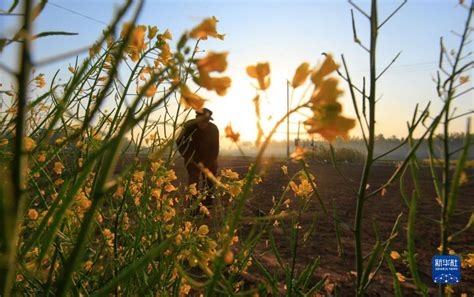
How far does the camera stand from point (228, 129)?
1.71 feet

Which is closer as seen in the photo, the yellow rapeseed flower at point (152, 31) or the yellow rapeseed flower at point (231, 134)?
the yellow rapeseed flower at point (231, 134)

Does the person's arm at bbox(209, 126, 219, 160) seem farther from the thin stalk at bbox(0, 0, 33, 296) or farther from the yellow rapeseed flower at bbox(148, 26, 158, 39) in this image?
the thin stalk at bbox(0, 0, 33, 296)

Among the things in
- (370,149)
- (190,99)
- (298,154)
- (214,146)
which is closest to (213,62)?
(190,99)

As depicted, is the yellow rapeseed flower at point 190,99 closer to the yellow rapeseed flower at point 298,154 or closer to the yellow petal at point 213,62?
the yellow petal at point 213,62

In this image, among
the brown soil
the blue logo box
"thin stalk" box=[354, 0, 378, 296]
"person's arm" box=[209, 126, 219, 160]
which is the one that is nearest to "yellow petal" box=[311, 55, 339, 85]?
"thin stalk" box=[354, 0, 378, 296]

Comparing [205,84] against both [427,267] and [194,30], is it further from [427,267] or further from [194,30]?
[427,267]

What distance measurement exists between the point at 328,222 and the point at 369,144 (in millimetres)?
4295

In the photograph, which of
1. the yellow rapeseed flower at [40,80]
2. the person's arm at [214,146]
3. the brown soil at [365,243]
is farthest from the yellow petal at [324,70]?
the person's arm at [214,146]

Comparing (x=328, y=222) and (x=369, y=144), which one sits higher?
(x=369, y=144)

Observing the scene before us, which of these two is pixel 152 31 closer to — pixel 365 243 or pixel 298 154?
pixel 298 154

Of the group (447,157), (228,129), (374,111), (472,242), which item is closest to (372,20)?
(374,111)

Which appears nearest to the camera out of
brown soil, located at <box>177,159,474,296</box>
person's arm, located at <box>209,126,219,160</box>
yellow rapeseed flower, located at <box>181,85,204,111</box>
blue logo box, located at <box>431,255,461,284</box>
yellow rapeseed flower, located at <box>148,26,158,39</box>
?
yellow rapeseed flower, located at <box>181,85,204,111</box>

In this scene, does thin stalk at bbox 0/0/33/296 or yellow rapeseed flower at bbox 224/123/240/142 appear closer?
thin stalk at bbox 0/0/33/296

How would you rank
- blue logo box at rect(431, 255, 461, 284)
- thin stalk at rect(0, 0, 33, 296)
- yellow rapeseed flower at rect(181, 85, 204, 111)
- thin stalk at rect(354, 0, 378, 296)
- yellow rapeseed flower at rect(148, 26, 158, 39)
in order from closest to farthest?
thin stalk at rect(0, 0, 33, 296) → yellow rapeseed flower at rect(181, 85, 204, 111) → thin stalk at rect(354, 0, 378, 296) → blue logo box at rect(431, 255, 461, 284) → yellow rapeseed flower at rect(148, 26, 158, 39)
